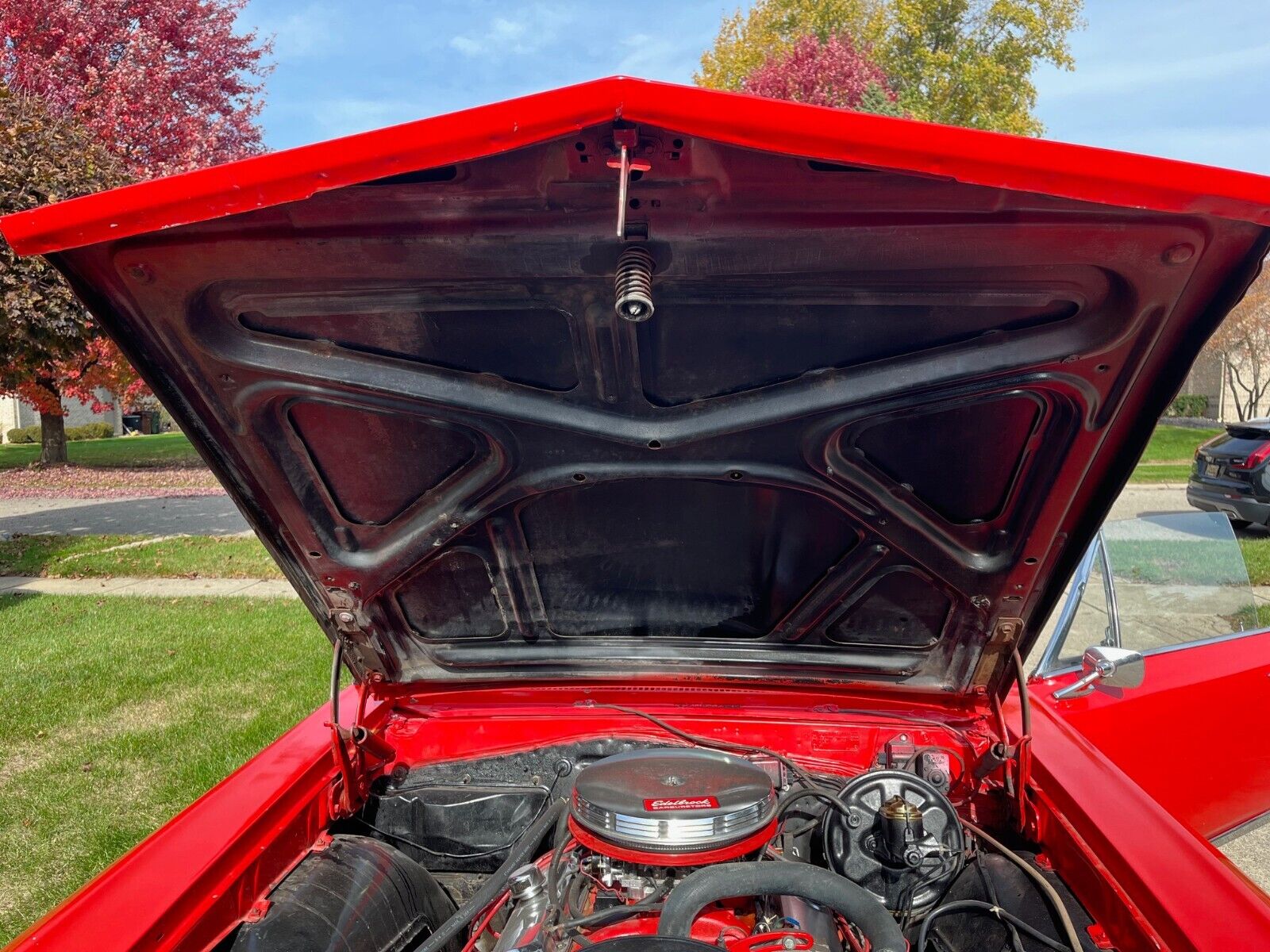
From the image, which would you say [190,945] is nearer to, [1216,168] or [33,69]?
[1216,168]

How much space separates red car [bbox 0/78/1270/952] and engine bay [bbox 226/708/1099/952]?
1cm

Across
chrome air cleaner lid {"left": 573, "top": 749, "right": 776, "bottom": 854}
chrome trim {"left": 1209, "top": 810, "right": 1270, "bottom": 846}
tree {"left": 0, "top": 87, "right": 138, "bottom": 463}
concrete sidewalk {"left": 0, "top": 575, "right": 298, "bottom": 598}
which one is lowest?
chrome air cleaner lid {"left": 573, "top": 749, "right": 776, "bottom": 854}

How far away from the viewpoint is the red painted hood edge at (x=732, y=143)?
101 cm

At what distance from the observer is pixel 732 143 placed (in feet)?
3.43

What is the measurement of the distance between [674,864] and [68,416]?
3487cm

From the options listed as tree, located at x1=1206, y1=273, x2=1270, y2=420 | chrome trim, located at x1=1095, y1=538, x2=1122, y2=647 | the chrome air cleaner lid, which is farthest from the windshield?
tree, located at x1=1206, y1=273, x2=1270, y2=420

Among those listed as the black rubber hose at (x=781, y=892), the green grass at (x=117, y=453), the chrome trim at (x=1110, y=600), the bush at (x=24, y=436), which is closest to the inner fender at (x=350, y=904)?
the black rubber hose at (x=781, y=892)

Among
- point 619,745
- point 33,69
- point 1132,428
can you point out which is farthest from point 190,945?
point 33,69

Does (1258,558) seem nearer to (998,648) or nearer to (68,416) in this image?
(998,648)

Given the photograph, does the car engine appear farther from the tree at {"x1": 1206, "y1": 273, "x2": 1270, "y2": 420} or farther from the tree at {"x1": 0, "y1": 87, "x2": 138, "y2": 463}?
the tree at {"x1": 1206, "y1": 273, "x2": 1270, "y2": 420}

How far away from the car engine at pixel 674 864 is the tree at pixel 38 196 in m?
6.01

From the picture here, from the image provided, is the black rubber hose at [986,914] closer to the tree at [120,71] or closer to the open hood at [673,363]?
the open hood at [673,363]

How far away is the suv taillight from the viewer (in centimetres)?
851

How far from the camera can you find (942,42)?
19.2 metres
